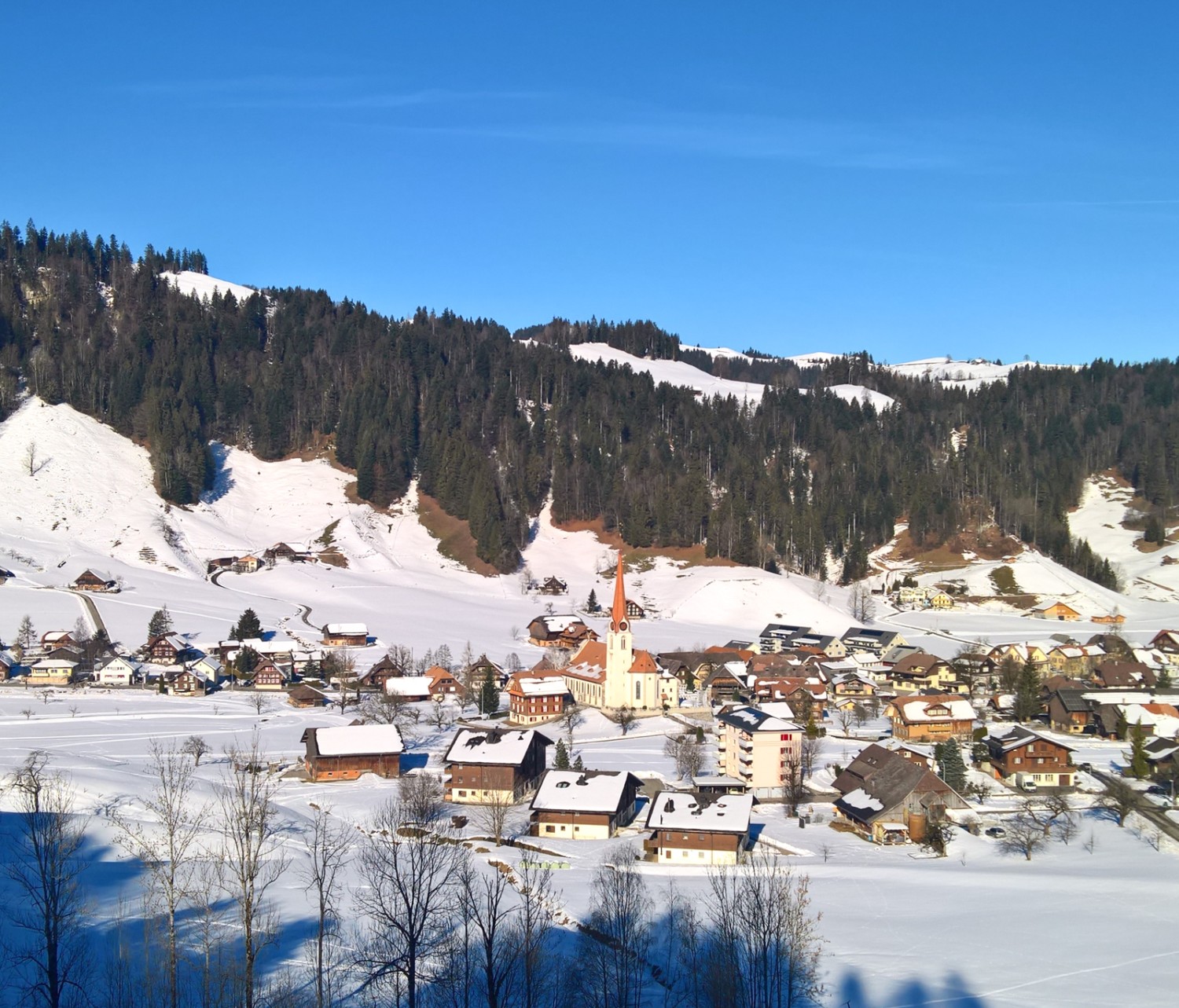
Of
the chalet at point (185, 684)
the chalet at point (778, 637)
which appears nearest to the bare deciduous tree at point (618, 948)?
the chalet at point (185, 684)

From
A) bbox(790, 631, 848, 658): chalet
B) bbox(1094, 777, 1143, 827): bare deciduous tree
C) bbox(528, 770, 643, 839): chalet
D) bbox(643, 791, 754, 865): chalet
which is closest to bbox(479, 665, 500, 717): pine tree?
bbox(528, 770, 643, 839): chalet

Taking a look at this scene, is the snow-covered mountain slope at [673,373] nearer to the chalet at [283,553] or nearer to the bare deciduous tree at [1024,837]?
the chalet at [283,553]

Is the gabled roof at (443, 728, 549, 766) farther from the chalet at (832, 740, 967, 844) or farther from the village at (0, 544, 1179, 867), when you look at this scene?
the chalet at (832, 740, 967, 844)

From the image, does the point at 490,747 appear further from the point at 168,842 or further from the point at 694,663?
the point at 694,663

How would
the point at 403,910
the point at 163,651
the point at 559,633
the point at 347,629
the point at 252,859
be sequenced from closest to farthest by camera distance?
the point at 252,859
the point at 403,910
the point at 163,651
the point at 347,629
the point at 559,633

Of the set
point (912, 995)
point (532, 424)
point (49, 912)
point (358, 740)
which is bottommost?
point (912, 995)

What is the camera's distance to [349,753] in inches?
1761

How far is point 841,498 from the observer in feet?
407

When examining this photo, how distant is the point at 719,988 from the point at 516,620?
6957cm

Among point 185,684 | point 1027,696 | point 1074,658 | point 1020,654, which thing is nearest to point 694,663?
point 1027,696

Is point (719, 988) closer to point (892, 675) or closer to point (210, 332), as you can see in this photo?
point (892, 675)

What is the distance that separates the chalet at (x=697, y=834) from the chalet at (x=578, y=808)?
2414 millimetres

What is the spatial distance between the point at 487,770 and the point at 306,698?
850 inches

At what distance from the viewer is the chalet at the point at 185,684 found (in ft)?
205
